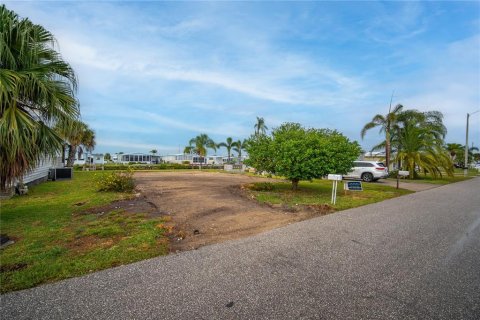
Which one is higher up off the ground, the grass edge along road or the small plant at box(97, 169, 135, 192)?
the small plant at box(97, 169, 135, 192)

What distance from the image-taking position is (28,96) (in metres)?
4.77

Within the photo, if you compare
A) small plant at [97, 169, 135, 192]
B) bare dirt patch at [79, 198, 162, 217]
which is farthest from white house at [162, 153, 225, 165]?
bare dirt patch at [79, 198, 162, 217]

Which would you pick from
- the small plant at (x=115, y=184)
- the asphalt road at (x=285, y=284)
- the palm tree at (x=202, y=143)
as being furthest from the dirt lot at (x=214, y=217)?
the palm tree at (x=202, y=143)

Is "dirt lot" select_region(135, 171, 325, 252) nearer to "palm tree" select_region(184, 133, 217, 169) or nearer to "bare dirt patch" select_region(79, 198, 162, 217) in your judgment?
"bare dirt patch" select_region(79, 198, 162, 217)

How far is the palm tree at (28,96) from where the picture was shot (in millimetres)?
4312

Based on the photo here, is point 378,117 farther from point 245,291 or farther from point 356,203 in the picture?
point 245,291

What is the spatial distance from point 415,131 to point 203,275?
21109 mm

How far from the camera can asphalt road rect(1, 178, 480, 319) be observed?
2.51 meters

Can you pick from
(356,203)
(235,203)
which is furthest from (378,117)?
(235,203)

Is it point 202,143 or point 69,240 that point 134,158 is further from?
point 69,240

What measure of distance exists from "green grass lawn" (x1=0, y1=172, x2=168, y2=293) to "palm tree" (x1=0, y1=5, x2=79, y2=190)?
131 cm

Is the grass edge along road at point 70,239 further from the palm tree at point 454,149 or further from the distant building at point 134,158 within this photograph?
the palm tree at point 454,149

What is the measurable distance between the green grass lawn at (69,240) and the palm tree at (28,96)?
1.31 meters

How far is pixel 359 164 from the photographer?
19438 millimetres
